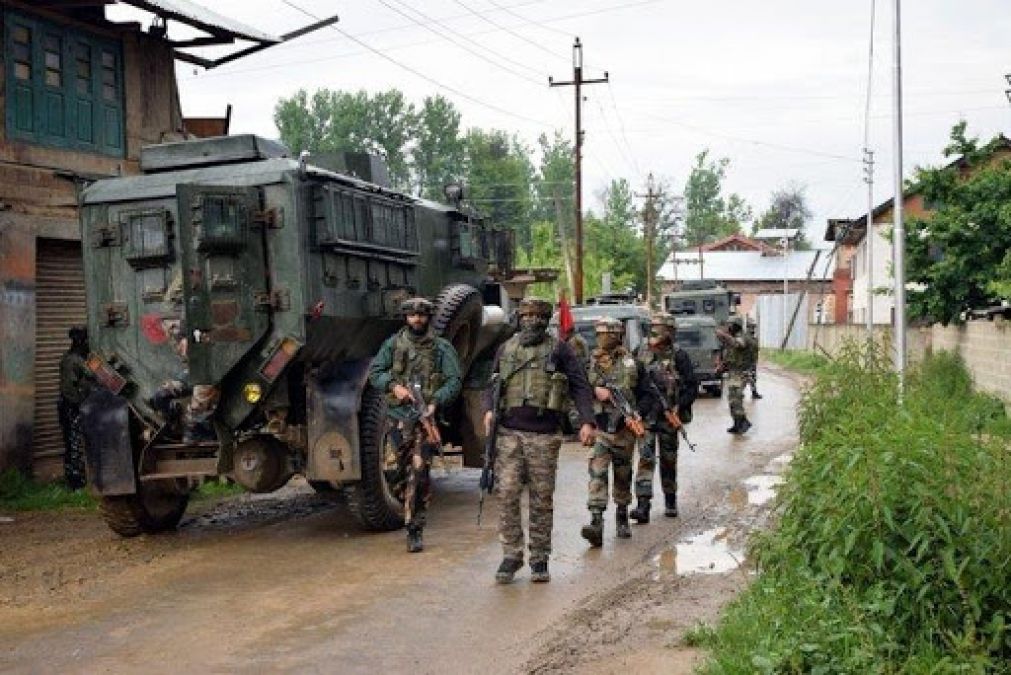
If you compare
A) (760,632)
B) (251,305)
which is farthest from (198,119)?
(760,632)

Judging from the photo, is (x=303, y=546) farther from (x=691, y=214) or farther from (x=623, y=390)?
(x=691, y=214)

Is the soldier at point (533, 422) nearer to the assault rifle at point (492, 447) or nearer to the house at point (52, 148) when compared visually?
the assault rifle at point (492, 447)

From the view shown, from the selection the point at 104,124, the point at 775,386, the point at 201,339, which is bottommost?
the point at 775,386

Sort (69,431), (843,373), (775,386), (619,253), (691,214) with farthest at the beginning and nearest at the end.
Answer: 1. (691,214)
2. (619,253)
3. (775,386)
4. (69,431)
5. (843,373)

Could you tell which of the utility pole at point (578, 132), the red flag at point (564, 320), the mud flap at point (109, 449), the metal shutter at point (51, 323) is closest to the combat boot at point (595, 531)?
the red flag at point (564, 320)

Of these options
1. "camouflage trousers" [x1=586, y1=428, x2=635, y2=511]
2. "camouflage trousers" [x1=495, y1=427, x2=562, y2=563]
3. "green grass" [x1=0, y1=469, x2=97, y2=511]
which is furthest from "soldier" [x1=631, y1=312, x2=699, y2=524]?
"green grass" [x1=0, y1=469, x2=97, y2=511]

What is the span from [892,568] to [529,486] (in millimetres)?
3133

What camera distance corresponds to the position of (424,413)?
9.14m

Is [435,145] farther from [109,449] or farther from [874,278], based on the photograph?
[109,449]

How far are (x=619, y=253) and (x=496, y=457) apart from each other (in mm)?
55425

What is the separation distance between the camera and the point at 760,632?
5.68 metres

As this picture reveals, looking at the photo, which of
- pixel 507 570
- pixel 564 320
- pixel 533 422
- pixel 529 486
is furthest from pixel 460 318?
pixel 507 570

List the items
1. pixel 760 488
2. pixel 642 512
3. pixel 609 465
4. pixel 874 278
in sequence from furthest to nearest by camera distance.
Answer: pixel 874 278 → pixel 760 488 → pixel 642 512 → pixel 609 465

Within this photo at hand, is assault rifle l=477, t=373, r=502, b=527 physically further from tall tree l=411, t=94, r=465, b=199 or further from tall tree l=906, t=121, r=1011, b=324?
tall tree l=411, t=94, r=465, b=199
